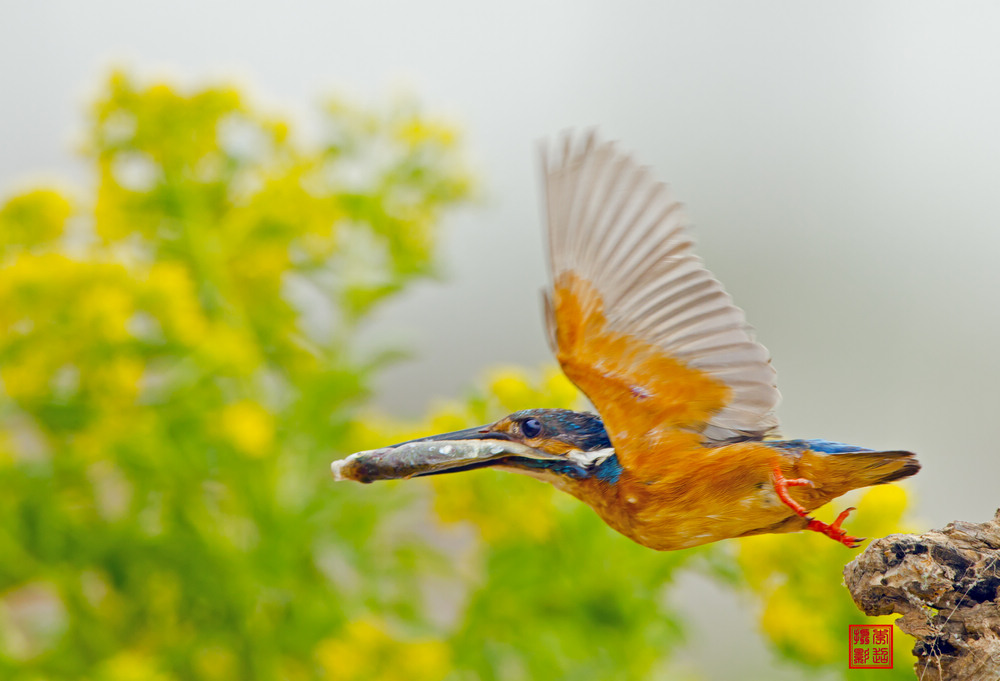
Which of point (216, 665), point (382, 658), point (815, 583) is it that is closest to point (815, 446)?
point (815, 583)

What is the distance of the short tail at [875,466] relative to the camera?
170 millimetres

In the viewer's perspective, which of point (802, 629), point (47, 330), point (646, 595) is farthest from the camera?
point (47, 330)

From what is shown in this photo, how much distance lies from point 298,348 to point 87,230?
227mm

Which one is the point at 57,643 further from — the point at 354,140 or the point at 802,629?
the point at 802,629

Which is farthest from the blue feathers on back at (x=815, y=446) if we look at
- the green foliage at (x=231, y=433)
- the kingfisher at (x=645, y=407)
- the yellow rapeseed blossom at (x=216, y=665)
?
the yellow rapeseed blossom at (x=216, y=665)

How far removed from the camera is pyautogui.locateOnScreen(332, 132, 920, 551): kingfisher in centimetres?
18

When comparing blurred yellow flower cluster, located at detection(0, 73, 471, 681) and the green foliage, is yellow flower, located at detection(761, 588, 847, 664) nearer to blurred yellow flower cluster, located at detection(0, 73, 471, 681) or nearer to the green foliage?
the green foliage

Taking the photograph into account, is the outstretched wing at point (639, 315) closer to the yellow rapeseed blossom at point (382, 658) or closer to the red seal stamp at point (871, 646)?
the red seal stamp at point (871, 646)

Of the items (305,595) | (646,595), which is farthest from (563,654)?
(305,595)

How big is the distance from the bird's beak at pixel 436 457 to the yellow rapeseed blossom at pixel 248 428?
49 cm

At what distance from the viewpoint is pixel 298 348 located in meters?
0.79

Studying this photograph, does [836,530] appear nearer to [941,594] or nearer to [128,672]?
[941,594]

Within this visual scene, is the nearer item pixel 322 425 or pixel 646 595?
pixel 646 595

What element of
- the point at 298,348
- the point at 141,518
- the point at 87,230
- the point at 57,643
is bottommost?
the point at 57,643
